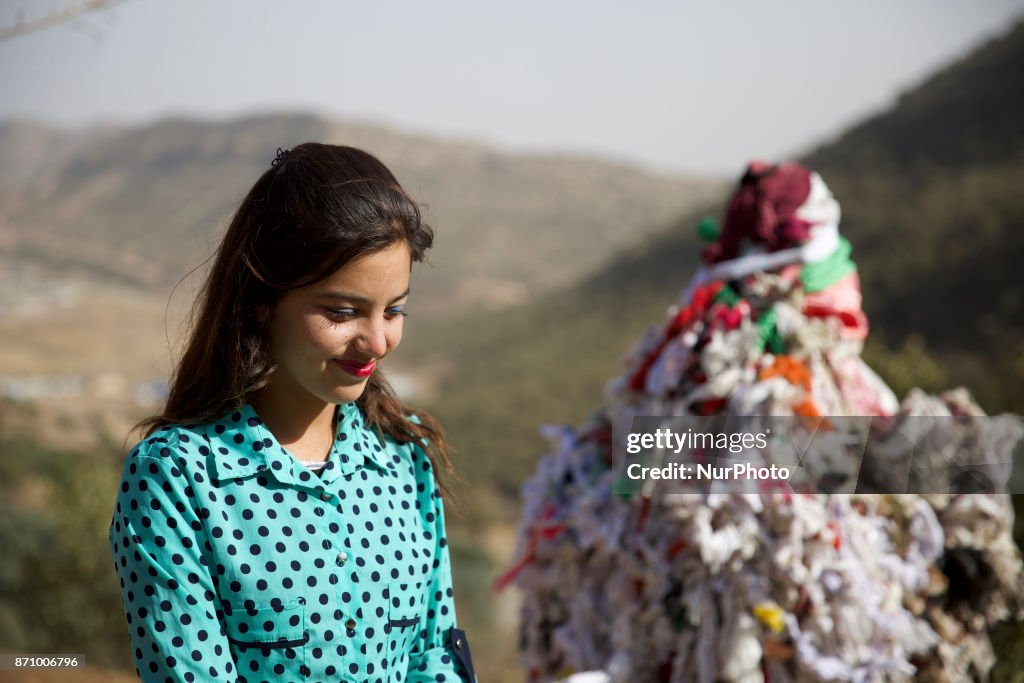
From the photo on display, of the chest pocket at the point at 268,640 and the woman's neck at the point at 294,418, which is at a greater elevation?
the woman's neck at the point at 294,418

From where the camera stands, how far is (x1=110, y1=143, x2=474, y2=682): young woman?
137cm

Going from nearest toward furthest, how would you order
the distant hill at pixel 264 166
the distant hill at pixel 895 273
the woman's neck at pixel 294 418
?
1. the woman's neck at pixel 294 418
2. the distant hill at pixel 895 273
3. the distant hill at pixel 264 166

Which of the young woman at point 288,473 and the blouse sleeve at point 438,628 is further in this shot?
the blouse sleeve at point 438,628

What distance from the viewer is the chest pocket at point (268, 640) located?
141 centimetres

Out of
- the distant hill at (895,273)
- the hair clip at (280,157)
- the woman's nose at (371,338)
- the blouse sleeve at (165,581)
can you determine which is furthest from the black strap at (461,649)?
the distant hill at (895,273)

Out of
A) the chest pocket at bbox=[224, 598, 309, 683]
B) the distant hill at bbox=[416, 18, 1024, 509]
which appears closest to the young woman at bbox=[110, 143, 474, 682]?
the chest pocket at bbox=[224, 598, 309, 683]

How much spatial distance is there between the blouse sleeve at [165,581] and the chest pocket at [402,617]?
263 millimetres

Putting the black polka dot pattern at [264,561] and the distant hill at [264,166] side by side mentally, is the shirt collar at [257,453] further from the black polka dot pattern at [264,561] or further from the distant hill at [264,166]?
the distant hill at [264,166]

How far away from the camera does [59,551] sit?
8.41 m

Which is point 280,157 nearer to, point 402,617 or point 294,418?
point 294,418

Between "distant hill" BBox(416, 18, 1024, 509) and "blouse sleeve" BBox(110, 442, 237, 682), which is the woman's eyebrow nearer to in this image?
"blouse sleeve" BBox(110, 442, 237, 682)

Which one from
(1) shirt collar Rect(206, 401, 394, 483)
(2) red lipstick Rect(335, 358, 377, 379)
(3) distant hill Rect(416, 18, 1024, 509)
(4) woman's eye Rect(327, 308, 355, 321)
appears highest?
(3) distant hill Rect(416, 18, 1024, 509)

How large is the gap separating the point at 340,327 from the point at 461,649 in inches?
23.0

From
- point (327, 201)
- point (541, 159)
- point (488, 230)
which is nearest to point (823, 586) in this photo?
point (327, 201)
